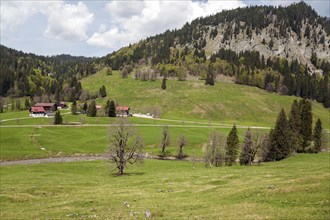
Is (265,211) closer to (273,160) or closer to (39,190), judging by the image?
(39,190)

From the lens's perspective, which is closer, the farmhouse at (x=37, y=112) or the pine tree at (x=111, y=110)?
the pine tree at (x=111, y=110)

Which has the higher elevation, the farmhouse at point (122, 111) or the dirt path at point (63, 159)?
the farmhouse at point (122, 111)

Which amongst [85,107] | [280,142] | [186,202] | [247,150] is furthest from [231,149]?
[85,107]

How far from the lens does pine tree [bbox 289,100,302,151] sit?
88.0 meters

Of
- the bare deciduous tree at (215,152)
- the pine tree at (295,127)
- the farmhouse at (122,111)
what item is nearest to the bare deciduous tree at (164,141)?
the bare deciduous tree at (215,152)

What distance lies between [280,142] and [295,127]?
11.5 metres

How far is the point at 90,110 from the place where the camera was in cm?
16562

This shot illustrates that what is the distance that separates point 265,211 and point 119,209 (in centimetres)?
1267

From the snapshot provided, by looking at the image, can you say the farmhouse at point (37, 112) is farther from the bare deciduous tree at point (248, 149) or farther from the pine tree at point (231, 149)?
the bare deciduous tree at point (248, 149)

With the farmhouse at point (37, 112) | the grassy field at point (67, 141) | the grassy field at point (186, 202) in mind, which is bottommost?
the grassy field at point (67, 141)

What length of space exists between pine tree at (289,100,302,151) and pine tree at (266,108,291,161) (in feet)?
13.1

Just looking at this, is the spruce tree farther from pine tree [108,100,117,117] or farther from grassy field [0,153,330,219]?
pine tree [108,100,117,117]

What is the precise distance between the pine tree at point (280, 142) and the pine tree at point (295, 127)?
4.01 metres

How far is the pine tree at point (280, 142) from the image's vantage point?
3285 inches
